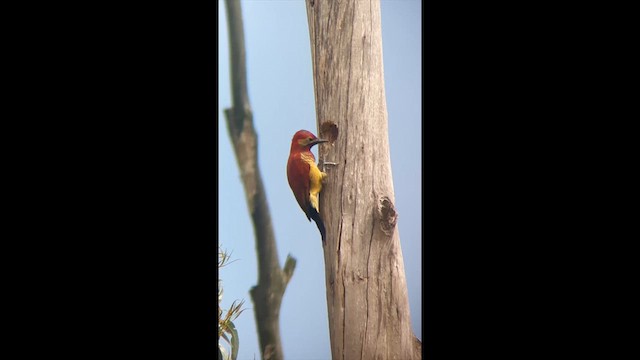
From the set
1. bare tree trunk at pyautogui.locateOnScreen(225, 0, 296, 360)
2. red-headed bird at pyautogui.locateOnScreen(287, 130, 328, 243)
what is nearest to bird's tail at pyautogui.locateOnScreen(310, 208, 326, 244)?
red-headed bird at pyautogui.locateOnScreen(287, 130, 328, 243)

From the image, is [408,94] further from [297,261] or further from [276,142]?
[297,261]

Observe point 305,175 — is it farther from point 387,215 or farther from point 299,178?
point 387,215

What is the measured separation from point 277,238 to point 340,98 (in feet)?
1.88

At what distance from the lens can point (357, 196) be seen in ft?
7.52

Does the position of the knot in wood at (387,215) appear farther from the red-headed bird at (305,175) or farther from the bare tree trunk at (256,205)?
the bare tree trunk at (256,205)

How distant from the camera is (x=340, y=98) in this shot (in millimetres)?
2312

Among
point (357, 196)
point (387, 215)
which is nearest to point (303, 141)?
point (357, 196)

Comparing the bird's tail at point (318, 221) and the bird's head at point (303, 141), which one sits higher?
the bird's head at point (303, 141)

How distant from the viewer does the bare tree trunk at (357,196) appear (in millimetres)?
2295

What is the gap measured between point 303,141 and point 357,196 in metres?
0.29

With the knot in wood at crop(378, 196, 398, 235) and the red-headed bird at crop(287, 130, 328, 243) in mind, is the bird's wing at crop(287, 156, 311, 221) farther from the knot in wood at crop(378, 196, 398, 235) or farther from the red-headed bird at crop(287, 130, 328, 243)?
the knot in wood at crop(378, 196, 398, 235)

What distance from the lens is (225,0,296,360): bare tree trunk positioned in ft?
7.57

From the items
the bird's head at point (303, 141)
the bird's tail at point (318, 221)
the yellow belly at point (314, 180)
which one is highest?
the bird's head at point (303, 141)

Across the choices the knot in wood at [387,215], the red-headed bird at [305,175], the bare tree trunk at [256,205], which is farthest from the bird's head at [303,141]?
the knot in wood at [387,215]
